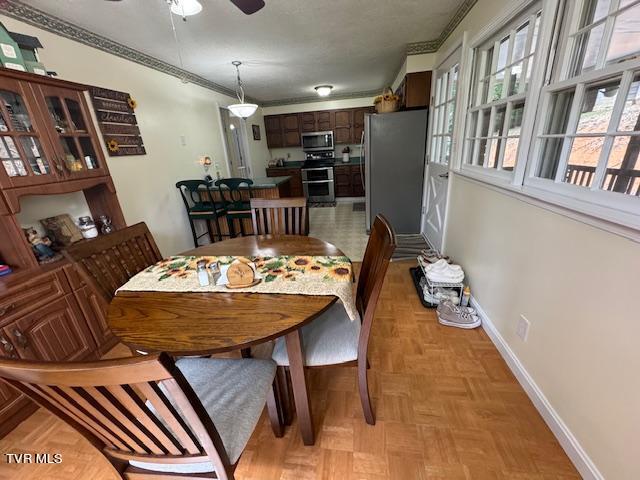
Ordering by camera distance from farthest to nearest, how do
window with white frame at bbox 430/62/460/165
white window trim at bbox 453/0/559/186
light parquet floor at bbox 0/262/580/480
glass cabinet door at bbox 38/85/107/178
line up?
1. window with white frame at bbox 430/62/460/165
2. glass cabinet door at bbox 38/85/107/178
3. white window trim at bbox 453/0/559/186
4. light parquet floor at bbox 0/262/580/480

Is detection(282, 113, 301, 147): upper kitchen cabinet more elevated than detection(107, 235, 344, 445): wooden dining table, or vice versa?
detection(282, 113, 301, 147): upper kitchen cabinet

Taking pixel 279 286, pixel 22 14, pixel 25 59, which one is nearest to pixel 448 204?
pixel 279 286

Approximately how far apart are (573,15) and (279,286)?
5.62 feet

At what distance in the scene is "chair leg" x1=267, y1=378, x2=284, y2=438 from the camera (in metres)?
1.13

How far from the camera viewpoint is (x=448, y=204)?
259 centimetres

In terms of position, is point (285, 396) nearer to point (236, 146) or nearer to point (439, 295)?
point (439, 295)

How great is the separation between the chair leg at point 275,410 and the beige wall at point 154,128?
2.16 m

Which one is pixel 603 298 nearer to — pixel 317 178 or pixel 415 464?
pixel 415 464

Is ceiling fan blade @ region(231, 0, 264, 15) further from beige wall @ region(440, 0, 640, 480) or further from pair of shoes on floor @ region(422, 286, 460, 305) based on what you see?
pair of shoes on floor @ region(422, 286, 460, 305)

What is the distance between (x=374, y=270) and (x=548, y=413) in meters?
1.07

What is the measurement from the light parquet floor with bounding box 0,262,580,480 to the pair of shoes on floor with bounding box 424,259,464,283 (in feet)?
1.87

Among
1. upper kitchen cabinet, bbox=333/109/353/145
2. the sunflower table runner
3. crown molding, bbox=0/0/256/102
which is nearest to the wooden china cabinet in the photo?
the sunflower table runner

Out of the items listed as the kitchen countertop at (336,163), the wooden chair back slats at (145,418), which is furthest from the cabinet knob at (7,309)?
the kitchen countertop at (336,163)

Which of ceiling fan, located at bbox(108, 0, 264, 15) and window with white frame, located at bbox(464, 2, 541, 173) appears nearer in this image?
ceiling fan, located at bbox(108, 0, 264, 15)
